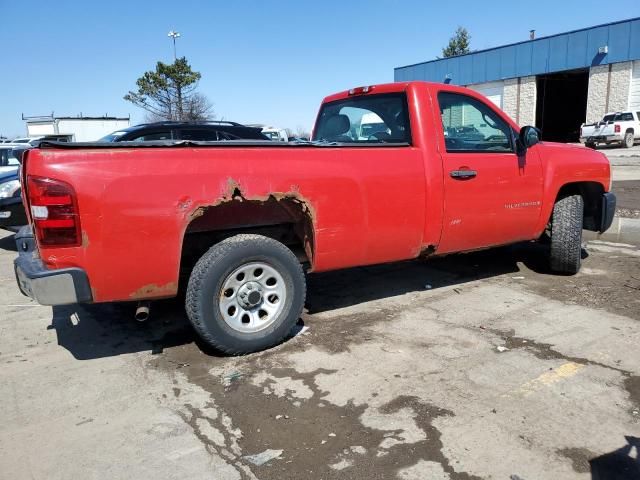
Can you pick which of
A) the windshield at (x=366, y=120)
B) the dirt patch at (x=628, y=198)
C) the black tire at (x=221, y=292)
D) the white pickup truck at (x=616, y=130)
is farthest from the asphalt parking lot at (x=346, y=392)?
the white pickup truck at (x=616, y=130)

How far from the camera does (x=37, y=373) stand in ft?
11.9

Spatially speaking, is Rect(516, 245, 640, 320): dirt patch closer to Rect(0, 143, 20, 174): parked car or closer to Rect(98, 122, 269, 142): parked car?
Rect(98, 122, 269, 142): parked car

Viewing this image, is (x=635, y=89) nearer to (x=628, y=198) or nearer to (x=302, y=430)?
(x=628, y=198)

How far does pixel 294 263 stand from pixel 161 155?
121 cm

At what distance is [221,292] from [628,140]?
2754cm

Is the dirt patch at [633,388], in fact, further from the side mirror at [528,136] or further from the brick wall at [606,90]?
the brick wall at [606,90]

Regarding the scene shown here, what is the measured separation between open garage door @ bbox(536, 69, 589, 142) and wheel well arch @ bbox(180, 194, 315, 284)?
1396 inches

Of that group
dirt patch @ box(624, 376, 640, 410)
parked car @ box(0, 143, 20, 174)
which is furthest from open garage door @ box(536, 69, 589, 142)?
dirt patch @ box(624, 376, 640, 410)

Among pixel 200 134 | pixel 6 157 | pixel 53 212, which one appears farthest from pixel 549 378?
pixel 6 157

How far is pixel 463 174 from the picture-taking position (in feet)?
15.0

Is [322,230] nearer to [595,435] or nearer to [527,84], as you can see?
[595,435]

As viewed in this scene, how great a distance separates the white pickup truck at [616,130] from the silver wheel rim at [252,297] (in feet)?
85.7

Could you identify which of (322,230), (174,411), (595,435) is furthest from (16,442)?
(595,435)

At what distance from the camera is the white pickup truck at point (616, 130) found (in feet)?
82.3
